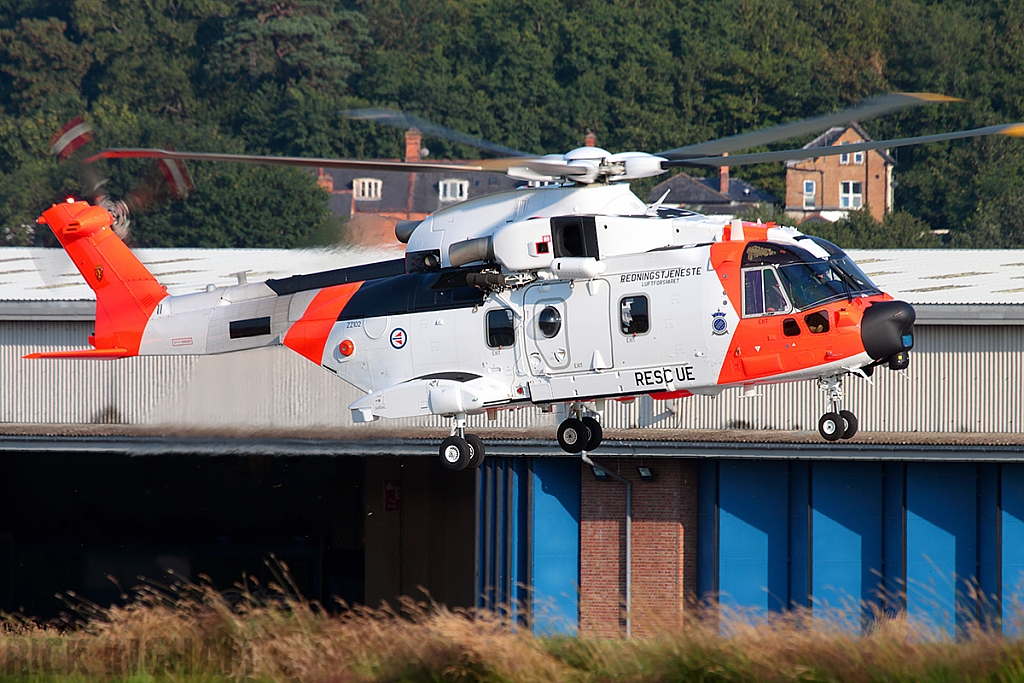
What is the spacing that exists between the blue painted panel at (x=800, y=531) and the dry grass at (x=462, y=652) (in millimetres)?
9884

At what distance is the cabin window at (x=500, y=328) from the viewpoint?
63.0 ft

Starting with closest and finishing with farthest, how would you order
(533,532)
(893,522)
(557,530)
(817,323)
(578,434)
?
(817,323) < (578,434) < (893,522) < (533,532) < (557,530)

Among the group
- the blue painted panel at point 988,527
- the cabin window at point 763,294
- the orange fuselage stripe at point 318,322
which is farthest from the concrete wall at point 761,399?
the cabin window at point 763,294

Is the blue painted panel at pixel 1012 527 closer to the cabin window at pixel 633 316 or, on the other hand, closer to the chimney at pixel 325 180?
the cabin window at pixel 633 316

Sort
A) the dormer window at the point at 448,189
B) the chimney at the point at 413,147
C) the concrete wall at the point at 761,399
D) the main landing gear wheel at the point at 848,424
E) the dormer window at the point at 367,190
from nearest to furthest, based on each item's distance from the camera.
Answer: the main landing gear wheel at the point at 848,424 → the concrete wall at the point at 761,399 → the chimney at the point at 413,147 → the dormer window at the point at 448,189 → the dormer window at the point at 367,190

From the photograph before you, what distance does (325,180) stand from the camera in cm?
9319

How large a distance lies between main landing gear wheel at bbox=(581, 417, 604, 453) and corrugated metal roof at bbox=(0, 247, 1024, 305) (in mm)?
9649

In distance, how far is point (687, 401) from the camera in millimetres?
28688

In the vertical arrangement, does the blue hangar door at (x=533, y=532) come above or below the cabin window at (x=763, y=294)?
below

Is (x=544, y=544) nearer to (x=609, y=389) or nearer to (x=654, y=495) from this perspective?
(x=654, y=495)

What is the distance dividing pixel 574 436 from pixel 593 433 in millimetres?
271

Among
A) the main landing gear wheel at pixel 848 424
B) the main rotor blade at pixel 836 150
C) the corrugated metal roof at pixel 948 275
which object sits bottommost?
the main landing gear wheel at pixel 848 424

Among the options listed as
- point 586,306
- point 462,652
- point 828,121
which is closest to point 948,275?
point 586,306

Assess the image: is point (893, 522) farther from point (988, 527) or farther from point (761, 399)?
point (761, 399)
